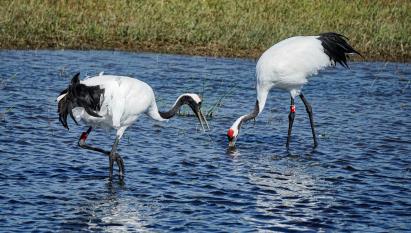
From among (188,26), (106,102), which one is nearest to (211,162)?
(106,102)

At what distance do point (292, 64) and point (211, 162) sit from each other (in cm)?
210

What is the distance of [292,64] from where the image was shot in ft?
36.6

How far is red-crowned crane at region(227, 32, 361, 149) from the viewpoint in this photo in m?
11.1

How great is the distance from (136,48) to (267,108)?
16.0ft

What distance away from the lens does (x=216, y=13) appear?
19547 millimetres

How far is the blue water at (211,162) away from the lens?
757cm

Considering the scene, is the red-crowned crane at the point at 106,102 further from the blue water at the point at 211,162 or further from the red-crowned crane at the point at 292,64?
the red-crowned crane at the point at 292,64

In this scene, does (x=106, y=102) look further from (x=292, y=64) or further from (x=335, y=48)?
(x=335, y=48)

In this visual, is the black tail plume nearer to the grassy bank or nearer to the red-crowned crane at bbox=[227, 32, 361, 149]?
the red-crowned crane at bbox=[227, 32, 361, 149]

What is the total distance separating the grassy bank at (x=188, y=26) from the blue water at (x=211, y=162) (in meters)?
1.62

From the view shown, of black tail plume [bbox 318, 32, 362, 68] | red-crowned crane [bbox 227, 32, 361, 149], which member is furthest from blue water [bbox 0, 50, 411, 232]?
black tail plume [bbox 318, 32, 362, 68]

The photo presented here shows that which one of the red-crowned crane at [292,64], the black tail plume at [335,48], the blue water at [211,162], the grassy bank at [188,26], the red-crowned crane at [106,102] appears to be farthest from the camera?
the grassy bank at [188,26]

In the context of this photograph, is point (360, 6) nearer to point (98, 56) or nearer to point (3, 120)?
point (98, 56)

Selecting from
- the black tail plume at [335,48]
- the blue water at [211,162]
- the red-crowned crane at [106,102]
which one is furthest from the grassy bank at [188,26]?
the red-crowned crane at [106,102]
